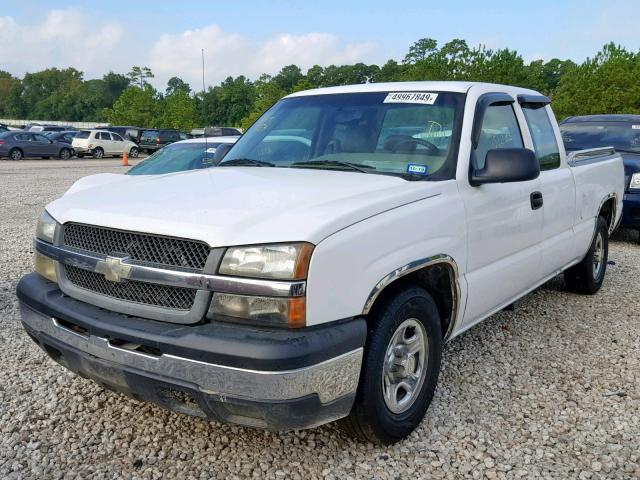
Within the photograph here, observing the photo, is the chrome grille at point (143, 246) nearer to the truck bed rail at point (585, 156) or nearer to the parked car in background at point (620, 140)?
the truck bed rail at point (585, 156)

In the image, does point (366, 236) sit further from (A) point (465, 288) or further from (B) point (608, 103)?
(B) point (608, 103)

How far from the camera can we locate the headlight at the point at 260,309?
2.34 m

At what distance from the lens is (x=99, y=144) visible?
106 ft

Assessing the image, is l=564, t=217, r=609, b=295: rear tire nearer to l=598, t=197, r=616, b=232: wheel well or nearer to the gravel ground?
l=598, t=197, r=616, b=232: wheel well

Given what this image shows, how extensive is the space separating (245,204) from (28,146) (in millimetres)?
29815

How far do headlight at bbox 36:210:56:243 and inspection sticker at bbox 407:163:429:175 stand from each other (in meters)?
1.92

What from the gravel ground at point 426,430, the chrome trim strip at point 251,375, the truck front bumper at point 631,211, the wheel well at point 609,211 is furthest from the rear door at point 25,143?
the chrome trim strip at point 251,375

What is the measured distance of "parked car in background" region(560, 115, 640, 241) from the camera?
27.0ft

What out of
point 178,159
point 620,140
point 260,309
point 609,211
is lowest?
point 609,211

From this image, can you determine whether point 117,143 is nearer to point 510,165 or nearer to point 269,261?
point 510,165

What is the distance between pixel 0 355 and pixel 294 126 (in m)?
2.60

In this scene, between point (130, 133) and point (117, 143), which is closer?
point (117, 143)

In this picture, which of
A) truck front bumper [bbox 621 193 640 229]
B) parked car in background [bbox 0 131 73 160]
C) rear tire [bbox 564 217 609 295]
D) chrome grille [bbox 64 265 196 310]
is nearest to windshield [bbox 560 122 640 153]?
truck front bumper [bbox 621 193 640 229]

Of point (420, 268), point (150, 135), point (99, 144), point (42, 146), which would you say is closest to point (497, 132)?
point (420, 268)
